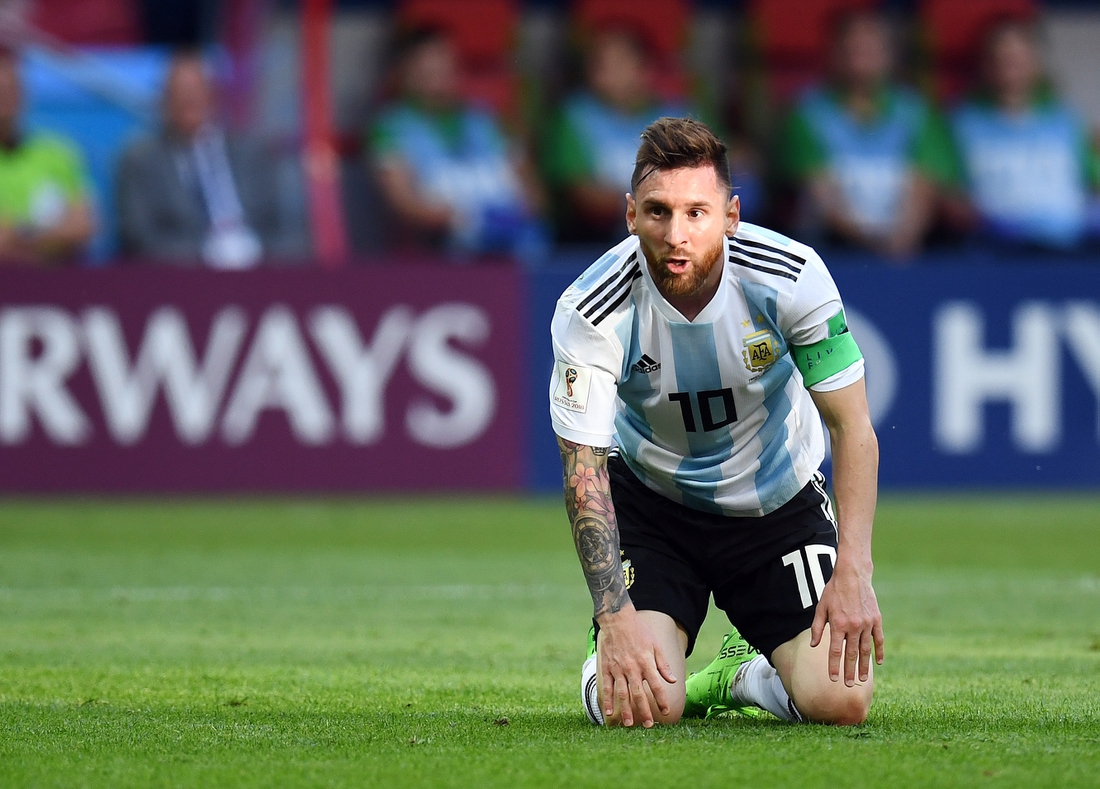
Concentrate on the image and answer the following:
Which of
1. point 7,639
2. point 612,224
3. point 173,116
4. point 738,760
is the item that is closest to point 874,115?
point 612,224

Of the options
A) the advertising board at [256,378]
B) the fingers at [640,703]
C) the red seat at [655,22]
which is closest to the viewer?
the fingers at [640,703]

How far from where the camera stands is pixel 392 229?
12930 mm

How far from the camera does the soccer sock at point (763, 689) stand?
454 centimetres

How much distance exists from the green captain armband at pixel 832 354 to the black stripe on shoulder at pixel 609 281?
1.63ft

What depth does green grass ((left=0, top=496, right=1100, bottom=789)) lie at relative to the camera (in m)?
3.79

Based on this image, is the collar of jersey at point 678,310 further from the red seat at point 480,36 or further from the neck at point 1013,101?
the red seat at point 480,36

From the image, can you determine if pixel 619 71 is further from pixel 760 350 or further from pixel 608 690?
pixel 608 690

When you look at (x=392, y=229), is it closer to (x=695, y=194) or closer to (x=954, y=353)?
(x=954, y=353)

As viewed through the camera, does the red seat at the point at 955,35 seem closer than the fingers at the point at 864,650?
No

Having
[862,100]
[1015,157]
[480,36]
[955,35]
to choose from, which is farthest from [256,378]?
[955,35]

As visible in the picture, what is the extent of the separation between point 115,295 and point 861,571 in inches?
297

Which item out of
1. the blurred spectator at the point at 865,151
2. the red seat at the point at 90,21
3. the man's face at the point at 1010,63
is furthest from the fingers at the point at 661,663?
the red seat at the point at 90,21

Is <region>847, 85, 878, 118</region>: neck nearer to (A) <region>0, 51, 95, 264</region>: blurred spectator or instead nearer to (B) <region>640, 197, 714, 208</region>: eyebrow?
(A) <region>0, 51, 95, 264</region>: blurred spectator

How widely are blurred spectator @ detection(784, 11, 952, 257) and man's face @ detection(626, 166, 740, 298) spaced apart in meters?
8.68
